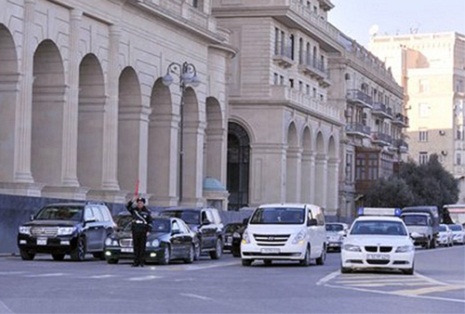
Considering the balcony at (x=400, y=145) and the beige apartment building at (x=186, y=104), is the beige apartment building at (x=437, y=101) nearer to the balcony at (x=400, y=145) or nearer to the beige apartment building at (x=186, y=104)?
the balcony at (x=400, y=145)

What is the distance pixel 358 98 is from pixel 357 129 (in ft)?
8.90

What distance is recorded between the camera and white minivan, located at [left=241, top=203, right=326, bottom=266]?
112ft

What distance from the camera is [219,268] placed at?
3262 centimetres

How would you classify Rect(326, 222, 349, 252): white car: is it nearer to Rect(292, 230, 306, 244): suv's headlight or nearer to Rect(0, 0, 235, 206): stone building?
Rect(0, 0, 235, 206): stone building

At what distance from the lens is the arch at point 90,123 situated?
2163 inches

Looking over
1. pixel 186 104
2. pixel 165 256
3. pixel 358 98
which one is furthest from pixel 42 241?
pixel 358 98

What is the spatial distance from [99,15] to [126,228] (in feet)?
70.4

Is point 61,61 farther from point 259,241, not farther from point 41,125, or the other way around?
point 259,241

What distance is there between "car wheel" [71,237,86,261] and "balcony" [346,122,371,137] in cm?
7139

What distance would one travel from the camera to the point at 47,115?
51.1 metres

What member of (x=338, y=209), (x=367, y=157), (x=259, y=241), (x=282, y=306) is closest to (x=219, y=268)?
(x=259, y=241)

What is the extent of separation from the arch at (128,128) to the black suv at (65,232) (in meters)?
23.0

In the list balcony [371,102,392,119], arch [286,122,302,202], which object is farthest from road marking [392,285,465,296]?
balcony [371,102,392,119]

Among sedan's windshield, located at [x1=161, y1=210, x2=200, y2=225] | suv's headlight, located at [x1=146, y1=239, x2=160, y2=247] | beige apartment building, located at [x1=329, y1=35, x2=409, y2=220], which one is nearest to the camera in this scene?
suv's headlight, located at [x1=146, y1=239, x2=160, y2=247]
